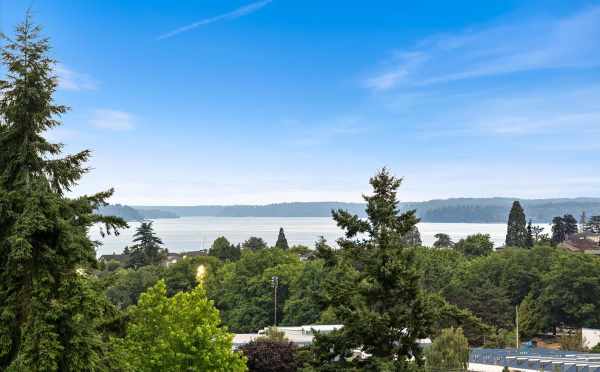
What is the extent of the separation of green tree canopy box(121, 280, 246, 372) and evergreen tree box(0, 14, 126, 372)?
4208mm

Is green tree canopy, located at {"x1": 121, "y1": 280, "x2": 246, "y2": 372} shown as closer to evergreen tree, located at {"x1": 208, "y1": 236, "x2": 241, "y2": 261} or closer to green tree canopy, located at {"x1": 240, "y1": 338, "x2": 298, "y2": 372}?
green tree canopy, located at {"x1": 240, "y1": 338, "x2": 298, "y2": 372}

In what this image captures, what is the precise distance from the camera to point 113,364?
1392 centimetres

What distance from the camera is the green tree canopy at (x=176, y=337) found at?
18.1 meters

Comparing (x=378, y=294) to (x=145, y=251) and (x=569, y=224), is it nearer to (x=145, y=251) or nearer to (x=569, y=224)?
(x=145, y=251)

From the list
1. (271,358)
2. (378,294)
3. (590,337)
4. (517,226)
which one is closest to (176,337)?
(378,294)

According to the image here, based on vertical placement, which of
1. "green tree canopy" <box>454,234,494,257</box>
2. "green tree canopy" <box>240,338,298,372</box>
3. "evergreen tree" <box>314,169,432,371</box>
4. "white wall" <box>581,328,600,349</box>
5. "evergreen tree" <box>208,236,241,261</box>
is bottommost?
"white wall" <box>581,328,600,349</box>

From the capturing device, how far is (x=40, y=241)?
42.6ft

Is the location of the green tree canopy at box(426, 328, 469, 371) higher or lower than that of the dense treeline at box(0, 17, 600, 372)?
lower

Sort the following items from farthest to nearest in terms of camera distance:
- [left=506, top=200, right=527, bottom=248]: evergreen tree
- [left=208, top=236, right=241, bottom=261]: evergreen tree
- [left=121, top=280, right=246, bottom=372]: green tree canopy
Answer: [left=208, top=236, right=241, bottom=261]: evergreen tree
[left=506, top=200, right=527, bottom=248]: evergreen tree
[left=121, top=280, right=246, bottom=372]: green tree canopy

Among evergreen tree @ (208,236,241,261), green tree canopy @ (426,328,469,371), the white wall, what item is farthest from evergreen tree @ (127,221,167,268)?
green tree canopy @ (426,328,469,371)

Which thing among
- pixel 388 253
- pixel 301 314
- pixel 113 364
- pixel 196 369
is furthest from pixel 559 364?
pixel 301 314

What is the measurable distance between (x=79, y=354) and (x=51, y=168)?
4.53 meters

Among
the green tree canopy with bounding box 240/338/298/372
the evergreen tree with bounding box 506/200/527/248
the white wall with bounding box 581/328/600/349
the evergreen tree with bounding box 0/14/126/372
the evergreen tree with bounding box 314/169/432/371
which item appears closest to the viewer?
the evergreen tree with bounding box 0/14/126/372

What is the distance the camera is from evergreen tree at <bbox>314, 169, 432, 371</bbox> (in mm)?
17141
